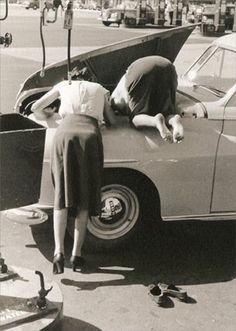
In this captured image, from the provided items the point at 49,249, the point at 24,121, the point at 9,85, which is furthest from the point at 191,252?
the point at 9,85

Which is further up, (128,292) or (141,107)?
(141,107)

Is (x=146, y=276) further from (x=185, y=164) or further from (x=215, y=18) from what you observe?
(x=215, y=18)

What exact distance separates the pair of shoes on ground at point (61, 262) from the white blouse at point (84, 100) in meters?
1.05

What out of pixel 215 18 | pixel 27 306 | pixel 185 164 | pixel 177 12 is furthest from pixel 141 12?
pixel 27 306

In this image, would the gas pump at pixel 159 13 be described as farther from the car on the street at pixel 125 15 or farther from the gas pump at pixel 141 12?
the gas pump at pixel 141 12

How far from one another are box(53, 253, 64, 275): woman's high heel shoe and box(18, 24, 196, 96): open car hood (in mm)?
2002

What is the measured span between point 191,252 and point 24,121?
6.25 ft

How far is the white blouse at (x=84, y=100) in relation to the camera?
448cm

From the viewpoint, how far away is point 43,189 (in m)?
4.55

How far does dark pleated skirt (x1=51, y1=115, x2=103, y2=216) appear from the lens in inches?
169

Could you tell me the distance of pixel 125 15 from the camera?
34.7 m

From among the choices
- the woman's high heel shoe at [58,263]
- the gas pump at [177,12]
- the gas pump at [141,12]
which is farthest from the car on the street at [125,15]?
the woman's high heel shoe at [58,263]

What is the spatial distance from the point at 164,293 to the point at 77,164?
3.62 ft

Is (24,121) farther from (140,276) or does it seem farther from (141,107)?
(140,276)
